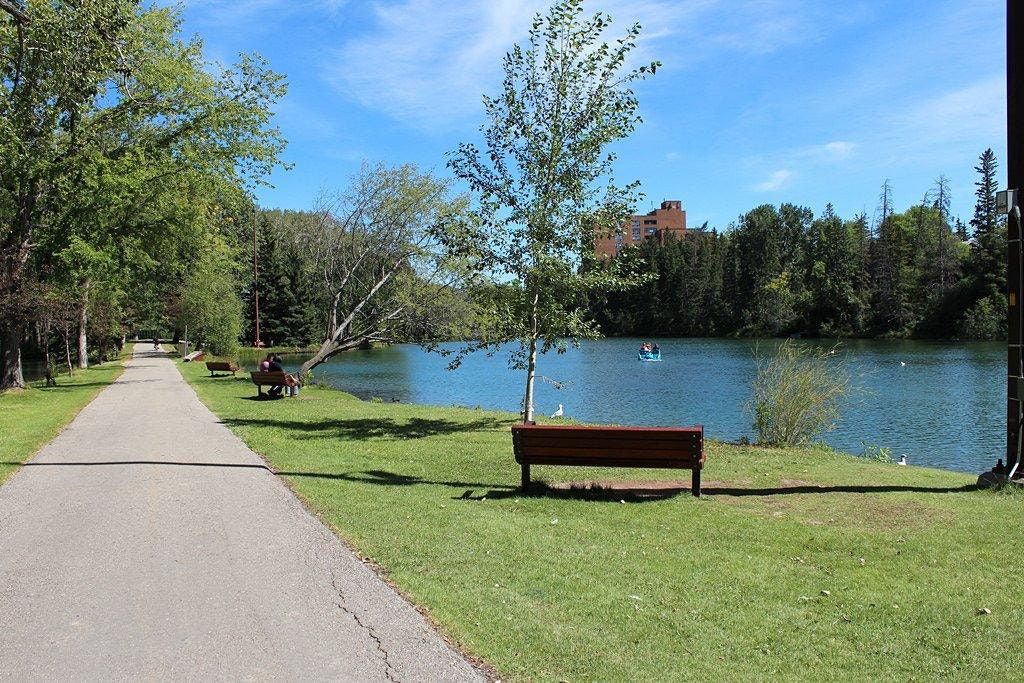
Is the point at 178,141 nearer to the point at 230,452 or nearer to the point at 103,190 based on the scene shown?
the point at 103,190

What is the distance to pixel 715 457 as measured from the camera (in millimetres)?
12305

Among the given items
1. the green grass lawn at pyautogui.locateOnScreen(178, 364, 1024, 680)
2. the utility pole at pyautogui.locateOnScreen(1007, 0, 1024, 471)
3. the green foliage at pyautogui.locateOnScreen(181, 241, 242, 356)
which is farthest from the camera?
the green foliage at pyautogui.locateOnScreen(181, 241, 242, 356)

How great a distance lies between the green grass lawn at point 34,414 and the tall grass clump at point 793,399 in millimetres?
12870

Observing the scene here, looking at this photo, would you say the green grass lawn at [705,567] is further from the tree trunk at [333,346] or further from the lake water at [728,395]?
the tree trunk at [333,346]

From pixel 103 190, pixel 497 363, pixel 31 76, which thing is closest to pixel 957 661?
pixel 31 76

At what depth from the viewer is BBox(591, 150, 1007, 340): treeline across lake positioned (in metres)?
86.3

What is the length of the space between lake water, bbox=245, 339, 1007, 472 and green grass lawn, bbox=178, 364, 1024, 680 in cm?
920

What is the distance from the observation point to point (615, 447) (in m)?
8.68

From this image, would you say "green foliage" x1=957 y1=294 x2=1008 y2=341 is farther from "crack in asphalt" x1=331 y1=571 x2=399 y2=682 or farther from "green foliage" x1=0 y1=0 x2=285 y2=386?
"crack in asphalt" x1=331 y1=571 x2=399 y2=682

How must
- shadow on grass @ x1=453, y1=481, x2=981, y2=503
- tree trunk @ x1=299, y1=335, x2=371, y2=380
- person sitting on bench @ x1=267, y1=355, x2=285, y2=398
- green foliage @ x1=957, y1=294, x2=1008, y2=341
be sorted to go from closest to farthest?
shadow on grass @ x1=453, y1=481, x2=981, y2=503, person sitting on bench @ x1=267, y1=355, x2=285, y2=398, tree trunk @ x1=299, y1=335, x2=371, y2=380, green foliage @ x1=957, y1=294, x2=1008, y2=341

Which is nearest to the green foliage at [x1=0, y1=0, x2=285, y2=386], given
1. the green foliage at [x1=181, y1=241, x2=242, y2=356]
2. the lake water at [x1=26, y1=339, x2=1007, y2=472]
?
the lake water at [x1=26, y1=339, x2=1007, y2=472]

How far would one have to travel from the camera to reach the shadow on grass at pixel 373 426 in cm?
1436

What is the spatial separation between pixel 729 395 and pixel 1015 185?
20.8 meters

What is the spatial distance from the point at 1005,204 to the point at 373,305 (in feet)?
79.0
